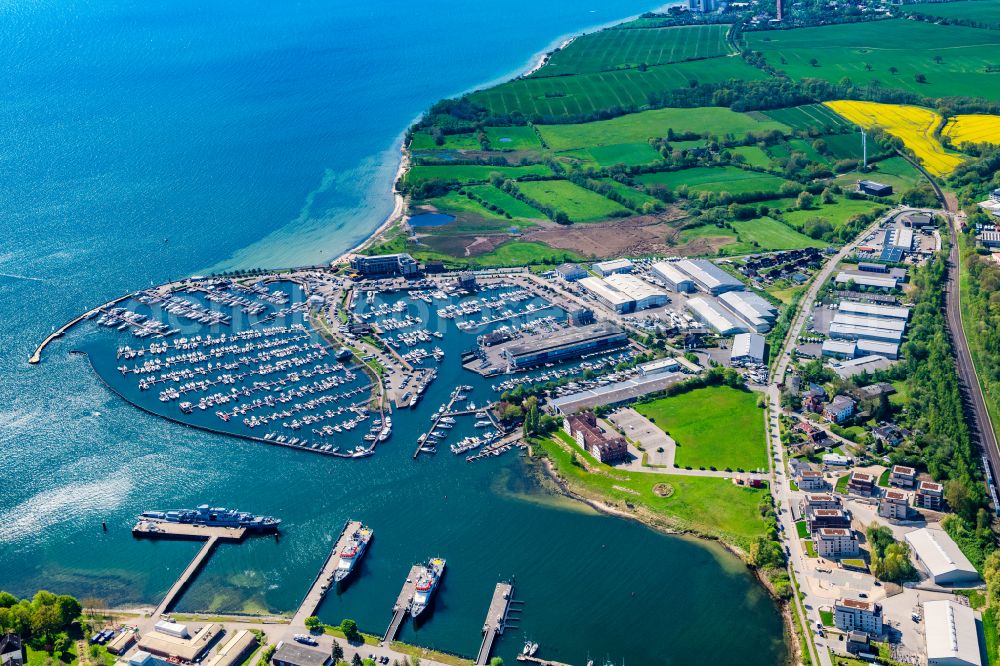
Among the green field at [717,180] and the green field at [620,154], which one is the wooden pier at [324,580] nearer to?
the green field at [717,180]

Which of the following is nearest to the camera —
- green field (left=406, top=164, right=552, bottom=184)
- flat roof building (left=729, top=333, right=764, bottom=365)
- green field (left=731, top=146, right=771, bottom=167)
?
flat roof building (left=729, top=333, right=764, bottom=365)

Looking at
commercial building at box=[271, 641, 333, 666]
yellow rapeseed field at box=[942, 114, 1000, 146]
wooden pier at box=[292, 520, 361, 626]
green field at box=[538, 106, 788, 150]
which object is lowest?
commercial building at box=[271, 641, 333, 666]

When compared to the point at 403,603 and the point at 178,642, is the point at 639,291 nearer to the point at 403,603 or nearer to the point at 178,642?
the point at 403,603

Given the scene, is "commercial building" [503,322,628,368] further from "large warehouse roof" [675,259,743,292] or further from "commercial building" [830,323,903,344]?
"commercial building" [830,323,903,344]

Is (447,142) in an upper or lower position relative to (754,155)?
upper

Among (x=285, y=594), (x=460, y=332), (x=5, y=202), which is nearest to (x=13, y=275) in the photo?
(x=5, y=202)

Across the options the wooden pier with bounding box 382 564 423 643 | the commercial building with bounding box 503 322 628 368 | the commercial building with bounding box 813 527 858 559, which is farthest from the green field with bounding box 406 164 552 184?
the commercial building with bounding box 813 527 858 559

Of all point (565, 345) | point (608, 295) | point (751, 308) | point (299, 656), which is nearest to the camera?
point (299, 656)

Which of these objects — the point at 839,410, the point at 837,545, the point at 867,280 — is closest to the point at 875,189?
the point at 867,280
